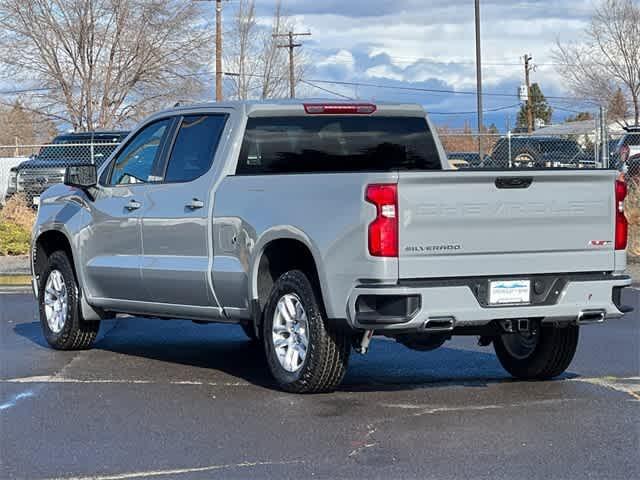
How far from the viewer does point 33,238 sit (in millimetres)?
11250

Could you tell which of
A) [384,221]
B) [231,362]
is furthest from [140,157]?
[384,221]

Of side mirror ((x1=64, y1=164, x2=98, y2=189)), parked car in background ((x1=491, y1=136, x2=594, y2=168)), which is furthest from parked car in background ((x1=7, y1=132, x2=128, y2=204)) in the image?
side mirror ((x1=64, y1=164, x2=98, y2=189))

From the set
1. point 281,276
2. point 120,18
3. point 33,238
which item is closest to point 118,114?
point 120,18

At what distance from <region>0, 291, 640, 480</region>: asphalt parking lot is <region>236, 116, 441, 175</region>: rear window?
1564mm

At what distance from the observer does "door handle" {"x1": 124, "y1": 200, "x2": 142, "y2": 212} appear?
988 cm

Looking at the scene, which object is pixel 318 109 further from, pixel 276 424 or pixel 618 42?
pixel 618 42

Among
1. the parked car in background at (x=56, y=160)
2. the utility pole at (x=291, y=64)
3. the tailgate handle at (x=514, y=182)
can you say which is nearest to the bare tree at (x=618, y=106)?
the utility pole at (x=291, y=64)

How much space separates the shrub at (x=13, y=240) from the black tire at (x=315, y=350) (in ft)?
42.9

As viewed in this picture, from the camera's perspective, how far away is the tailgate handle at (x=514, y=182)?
793cm

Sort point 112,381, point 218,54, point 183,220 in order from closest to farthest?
point 112,381 < point 183,220 < point 218,54

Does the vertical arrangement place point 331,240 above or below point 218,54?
below

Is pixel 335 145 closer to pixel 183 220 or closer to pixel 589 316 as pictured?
pixel 183 220

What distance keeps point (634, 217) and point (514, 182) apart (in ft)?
45.7

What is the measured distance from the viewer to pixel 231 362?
33.4 feet
